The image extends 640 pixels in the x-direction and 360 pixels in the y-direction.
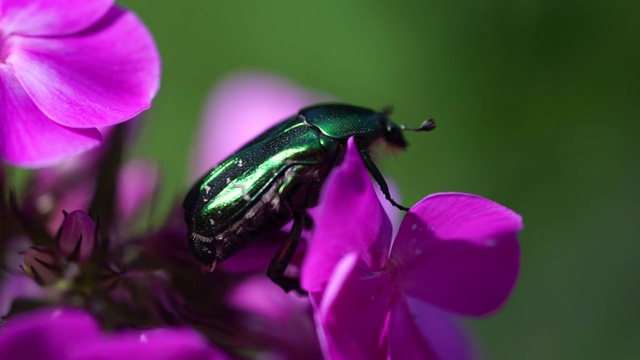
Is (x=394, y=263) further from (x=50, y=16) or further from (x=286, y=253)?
(x=50, y=16)

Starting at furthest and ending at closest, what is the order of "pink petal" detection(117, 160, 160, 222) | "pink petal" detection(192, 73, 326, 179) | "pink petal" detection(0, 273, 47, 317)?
1. "pink petal" detection(192, 73, 326, 179)
2. "pink petal" detection(117, 160, 160, 222)
3. "pink petal" detection(0, 273, 47, 317)

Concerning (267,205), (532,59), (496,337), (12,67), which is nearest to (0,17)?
(12,67)

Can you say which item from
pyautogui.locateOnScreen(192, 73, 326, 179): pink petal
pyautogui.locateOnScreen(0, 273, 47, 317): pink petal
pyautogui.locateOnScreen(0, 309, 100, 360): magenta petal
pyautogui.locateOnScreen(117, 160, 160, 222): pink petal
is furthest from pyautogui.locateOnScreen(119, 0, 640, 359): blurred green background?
pyautogui.locateOnScreen(0, 309, 100, 360): magenta petal

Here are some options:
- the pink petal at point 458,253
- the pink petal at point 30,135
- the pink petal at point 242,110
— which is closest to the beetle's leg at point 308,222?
the pink petal at point 458,253

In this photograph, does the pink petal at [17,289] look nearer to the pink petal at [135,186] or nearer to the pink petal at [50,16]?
the pink petal at [135,186]

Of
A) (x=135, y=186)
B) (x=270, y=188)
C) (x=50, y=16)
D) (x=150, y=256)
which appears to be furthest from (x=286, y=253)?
(x=135, y=186)

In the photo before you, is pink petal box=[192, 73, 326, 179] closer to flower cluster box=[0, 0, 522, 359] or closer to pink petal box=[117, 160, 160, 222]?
pink petal box=[117, 160, 160, 222]
